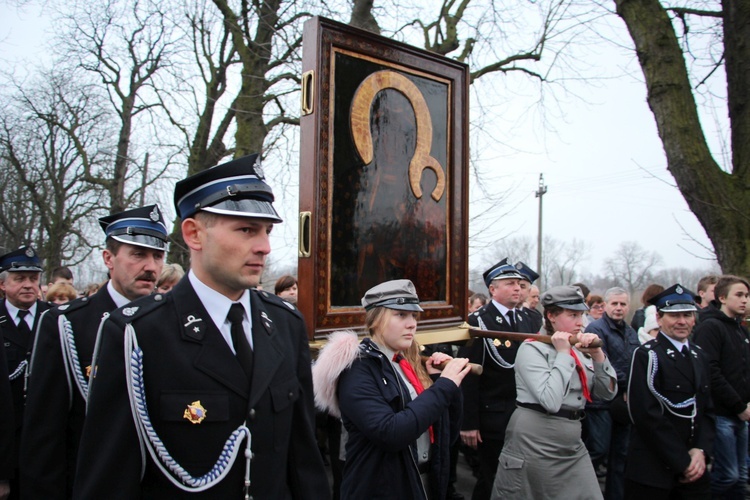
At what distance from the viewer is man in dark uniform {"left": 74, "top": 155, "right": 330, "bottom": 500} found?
1.73 m

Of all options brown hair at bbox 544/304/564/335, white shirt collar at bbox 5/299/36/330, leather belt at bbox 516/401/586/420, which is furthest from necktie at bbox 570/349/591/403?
white shirt collar at bbox 5/299/36/330

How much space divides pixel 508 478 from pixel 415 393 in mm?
1285

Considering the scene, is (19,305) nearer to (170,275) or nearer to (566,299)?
(170,275)

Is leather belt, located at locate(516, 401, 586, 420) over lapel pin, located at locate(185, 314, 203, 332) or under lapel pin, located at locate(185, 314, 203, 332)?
under

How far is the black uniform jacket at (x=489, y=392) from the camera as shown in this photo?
4.88 metres

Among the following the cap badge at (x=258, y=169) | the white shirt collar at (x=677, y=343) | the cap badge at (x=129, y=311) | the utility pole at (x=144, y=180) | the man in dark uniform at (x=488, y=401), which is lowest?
the man in dark uniform at (x=488, y=401)

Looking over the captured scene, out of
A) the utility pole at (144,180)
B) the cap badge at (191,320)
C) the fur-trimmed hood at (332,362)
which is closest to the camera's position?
the cap badge at (191,320)

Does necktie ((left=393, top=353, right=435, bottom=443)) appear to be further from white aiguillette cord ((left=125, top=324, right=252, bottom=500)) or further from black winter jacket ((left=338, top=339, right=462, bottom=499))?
white aiguillette cord ((left=125, top=324, right=252, bottom=500))

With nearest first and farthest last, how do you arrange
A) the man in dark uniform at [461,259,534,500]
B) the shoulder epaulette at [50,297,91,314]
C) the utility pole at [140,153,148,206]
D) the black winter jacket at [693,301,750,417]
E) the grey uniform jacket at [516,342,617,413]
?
the shoulder epaulette at [50,297,91,314], the grey uniform jacket at [516,342,617,413], the man in dark uniform at [461,259,534,500], the black winter jacket at [693,301,750,417], the utility pole at [140,153,148,206]

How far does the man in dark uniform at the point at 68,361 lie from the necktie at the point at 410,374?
1311 millimetres

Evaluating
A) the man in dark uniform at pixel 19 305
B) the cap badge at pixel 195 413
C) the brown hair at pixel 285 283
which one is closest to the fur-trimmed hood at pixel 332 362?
the cap badge at pixel 195 413

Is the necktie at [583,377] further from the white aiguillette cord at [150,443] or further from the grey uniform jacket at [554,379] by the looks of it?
A: the white aiguillette cord at [150,443]

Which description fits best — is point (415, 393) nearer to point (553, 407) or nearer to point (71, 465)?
point (553, 407)

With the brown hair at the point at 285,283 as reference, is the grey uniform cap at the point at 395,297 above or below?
above
